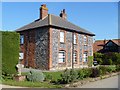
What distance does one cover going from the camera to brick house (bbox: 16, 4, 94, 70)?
3006 cm

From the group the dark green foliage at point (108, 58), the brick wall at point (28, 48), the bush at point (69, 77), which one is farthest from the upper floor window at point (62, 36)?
the bush at point (69, 77)

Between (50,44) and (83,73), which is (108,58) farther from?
(83,73)

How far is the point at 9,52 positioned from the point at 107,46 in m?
39.5

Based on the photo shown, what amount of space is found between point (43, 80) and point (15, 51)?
3.27 metres

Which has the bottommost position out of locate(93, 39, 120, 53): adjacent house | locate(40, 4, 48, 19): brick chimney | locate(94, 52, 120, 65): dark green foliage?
locate(94, 52, 120, 65): dark green foliage

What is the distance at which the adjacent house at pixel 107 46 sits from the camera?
175ft

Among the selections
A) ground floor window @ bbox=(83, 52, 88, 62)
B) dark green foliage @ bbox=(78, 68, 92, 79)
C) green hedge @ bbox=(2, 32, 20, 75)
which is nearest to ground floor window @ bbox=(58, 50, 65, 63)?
ground floor window @ bbox=(83, 52, 88, 62)

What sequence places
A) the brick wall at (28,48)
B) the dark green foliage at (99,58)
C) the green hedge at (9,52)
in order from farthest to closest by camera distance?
1. the dark green foliage at (99,58)
2. the brick wall at (28,48)
3. the green hedge at (9,52)

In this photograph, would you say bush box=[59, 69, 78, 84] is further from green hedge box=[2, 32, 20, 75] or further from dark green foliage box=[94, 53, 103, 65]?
dark green foliage box=[94, 53, 103, 65]

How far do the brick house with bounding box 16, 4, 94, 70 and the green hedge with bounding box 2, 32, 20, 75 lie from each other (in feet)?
36.4

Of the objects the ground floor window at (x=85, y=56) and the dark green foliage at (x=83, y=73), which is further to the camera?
the ground floor window at (x=85, y=56)

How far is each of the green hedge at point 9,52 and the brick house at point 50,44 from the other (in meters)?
11.1

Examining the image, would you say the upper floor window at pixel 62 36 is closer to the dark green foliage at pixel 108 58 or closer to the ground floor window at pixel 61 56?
the ground floor window at pixel 61 56

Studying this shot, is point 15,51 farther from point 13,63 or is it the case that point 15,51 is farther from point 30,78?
point 30,78
